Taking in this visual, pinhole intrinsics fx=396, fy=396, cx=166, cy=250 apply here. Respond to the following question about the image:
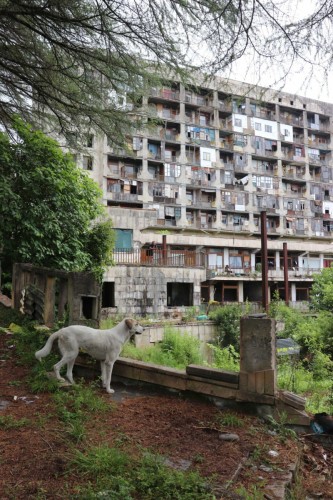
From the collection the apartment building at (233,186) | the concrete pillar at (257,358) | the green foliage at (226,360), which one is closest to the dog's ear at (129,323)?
the concrete pillar at (257,358)

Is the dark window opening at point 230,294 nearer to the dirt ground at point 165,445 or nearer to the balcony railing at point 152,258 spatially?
the balcony railing at point 152,258

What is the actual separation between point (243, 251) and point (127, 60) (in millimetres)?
36254

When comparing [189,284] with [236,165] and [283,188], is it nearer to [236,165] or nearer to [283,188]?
[236,165]

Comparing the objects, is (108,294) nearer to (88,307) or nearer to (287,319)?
(287,319)

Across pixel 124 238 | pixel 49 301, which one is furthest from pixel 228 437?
→ pixel 124 238

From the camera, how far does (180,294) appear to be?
28.6 metres

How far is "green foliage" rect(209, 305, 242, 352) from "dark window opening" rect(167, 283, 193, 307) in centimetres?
567

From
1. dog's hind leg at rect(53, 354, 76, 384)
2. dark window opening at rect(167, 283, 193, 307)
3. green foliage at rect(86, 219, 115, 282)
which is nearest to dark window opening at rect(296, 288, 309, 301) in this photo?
dark window opening at rect(167, 283, 193, 307)

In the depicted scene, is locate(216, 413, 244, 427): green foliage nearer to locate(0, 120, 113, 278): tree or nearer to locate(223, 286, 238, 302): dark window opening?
locate(0, 120, 113, 278): tree

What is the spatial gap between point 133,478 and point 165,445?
757mm

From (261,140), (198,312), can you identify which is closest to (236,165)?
(261,140)

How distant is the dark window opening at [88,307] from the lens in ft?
22.6

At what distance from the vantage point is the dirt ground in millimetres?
3053

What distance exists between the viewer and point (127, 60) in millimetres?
6844
